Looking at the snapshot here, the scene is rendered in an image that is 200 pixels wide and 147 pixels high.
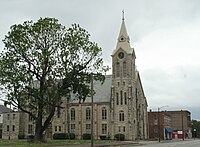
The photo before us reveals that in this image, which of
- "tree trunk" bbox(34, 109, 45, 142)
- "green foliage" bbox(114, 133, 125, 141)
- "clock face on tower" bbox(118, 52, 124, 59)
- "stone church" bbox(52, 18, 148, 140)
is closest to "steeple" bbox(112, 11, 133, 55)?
"stone church" bbox(52, 18, 148, 140)

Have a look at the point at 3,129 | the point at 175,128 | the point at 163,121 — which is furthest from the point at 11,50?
the point at 175,128

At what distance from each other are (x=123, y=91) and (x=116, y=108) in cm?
421

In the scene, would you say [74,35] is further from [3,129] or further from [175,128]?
[175,128]

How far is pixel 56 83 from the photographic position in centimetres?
4828

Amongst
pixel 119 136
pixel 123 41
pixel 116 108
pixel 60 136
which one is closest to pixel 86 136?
pixel 60 136

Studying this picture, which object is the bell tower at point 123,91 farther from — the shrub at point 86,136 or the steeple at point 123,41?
the shrub at point 86,136

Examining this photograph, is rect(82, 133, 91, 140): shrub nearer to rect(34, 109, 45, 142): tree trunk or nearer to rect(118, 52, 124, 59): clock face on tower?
rect(118, 52, 124, 59): clock face on tower

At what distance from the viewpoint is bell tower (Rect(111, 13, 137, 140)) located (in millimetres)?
77500

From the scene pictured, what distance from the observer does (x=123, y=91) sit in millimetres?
78812

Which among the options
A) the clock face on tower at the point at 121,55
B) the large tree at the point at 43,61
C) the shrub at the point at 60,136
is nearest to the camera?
the large tree at the point at 43,61

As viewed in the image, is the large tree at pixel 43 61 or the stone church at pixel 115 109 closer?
the large tree at pixel 43 61

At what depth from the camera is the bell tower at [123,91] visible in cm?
7750

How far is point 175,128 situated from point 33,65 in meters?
90.3

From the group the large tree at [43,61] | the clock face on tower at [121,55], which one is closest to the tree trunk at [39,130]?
the large tree at [43,61]
